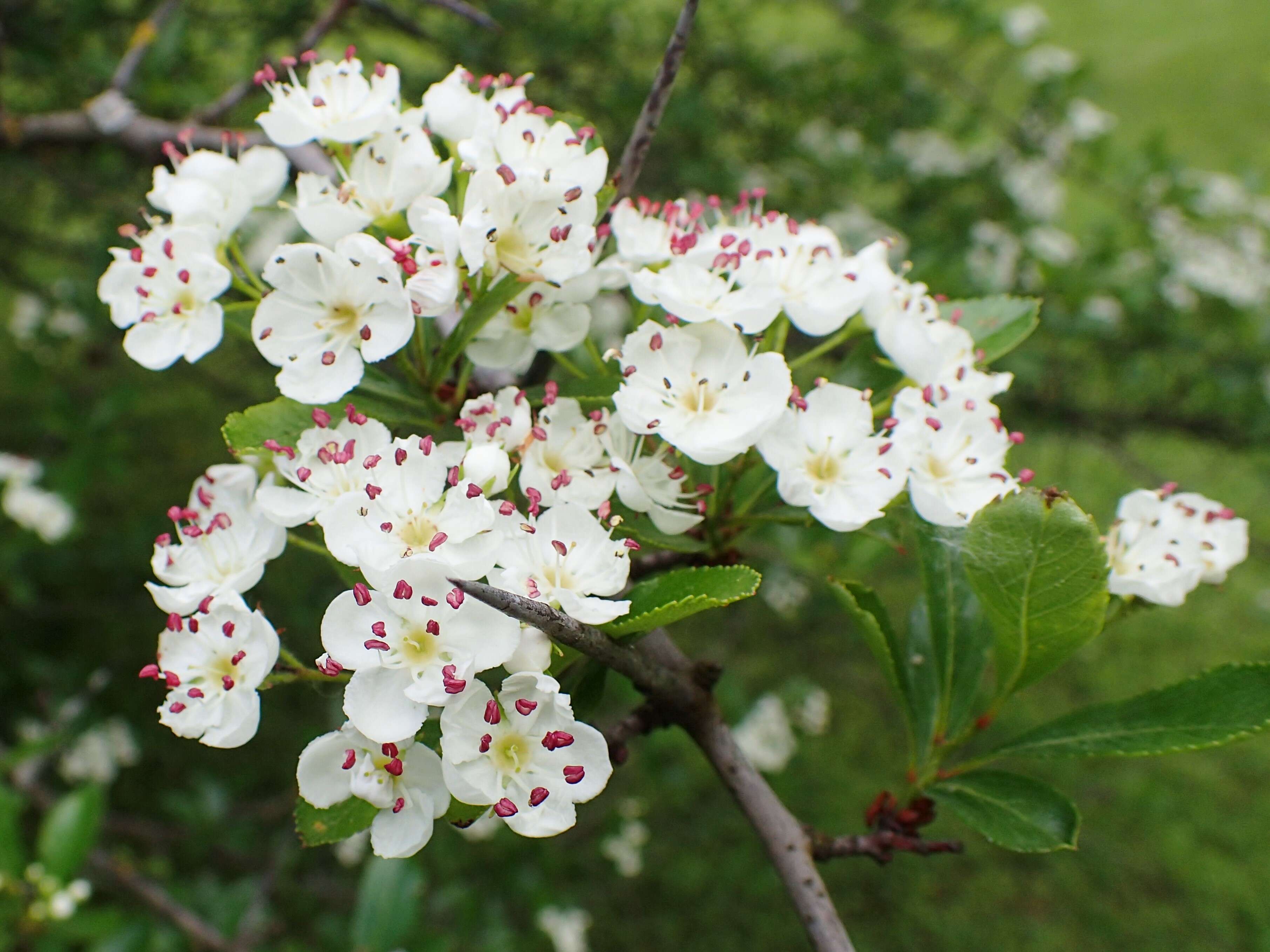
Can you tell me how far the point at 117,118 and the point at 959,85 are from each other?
228 cm

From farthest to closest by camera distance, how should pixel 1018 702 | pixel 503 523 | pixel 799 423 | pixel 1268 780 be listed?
pixel 1268 780, pixel 1018 702, pixel 799 423, pixel 503 523

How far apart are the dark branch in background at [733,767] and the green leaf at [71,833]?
132 cm

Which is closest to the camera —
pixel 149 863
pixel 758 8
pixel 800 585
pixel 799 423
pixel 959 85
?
pixel 799 423

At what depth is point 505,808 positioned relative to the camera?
0.69 m

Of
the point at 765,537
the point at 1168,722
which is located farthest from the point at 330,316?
the point at 765,537

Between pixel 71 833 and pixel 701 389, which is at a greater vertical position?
pixel 701 389

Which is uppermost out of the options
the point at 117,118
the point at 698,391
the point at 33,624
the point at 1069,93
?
the point at 1069,93

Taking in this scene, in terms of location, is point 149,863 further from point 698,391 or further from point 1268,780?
point 1268,780

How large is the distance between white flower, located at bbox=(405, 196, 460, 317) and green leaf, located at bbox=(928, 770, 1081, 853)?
2.13ft

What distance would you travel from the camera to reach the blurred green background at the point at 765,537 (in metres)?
2.47

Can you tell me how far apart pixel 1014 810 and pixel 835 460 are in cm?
36

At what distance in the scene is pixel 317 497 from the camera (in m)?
0.80

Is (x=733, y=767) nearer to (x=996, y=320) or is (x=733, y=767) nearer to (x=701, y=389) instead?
(x=701, y=389)

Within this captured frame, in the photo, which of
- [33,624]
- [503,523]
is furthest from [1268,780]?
[33,624]
